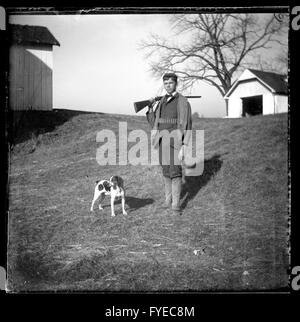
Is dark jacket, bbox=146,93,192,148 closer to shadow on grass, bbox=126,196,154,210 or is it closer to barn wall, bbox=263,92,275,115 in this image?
shadow on grass, bbox=126,196,154,210

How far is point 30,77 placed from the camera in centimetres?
366

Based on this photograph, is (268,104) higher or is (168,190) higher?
(268,104)

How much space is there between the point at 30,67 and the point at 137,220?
2.50 meters

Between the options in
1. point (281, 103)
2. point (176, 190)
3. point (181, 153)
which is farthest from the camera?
point (176, 190)

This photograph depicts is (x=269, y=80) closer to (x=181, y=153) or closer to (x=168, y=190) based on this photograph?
(x=181, y=153)

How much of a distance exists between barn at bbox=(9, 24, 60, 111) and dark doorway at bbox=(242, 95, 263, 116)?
2644mm

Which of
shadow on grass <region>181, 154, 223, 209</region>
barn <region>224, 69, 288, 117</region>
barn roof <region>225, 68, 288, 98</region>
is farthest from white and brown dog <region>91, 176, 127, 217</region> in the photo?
barn roof <region>225, 68, 288, 98</region>

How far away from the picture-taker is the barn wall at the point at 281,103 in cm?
343

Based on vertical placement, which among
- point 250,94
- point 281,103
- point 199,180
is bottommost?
point 199,180

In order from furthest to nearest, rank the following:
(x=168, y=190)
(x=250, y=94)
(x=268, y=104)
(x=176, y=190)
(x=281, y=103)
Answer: (x=168, y=190)
(x=176, y=190)
(x=250, y=94)
(x=268, y=104)
(x=281, y=103)

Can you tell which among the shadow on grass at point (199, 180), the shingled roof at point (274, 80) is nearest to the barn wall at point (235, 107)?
the shingled roof at point (274, 80)

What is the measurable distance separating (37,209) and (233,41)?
347 cm

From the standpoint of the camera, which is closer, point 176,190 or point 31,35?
point 31,35

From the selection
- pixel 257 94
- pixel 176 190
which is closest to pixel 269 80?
pixel 257 94
